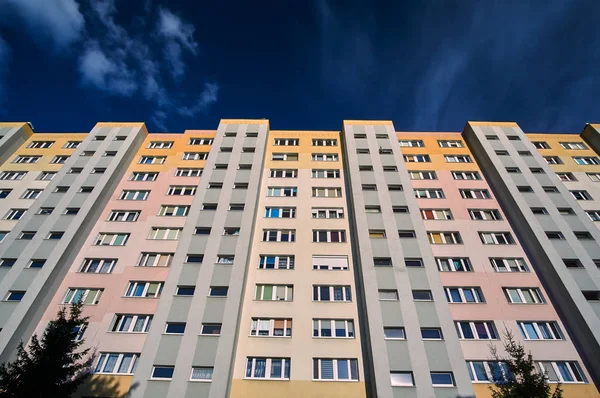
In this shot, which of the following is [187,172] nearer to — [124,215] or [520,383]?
[124,215]

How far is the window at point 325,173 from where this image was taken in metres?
29.7

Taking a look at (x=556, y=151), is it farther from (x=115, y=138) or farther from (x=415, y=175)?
(x=115, y=138)

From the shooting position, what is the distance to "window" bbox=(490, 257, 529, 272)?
2227cm

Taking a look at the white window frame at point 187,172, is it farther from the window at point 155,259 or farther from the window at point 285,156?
the window at point 155,259

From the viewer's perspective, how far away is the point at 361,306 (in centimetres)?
2017

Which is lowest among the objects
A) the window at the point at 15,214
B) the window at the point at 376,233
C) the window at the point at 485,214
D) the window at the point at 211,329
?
the window at the point at 211,329

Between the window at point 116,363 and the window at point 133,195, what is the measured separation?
13.6m

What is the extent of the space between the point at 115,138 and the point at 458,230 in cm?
3475

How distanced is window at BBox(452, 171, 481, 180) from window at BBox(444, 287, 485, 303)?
11.9 metres

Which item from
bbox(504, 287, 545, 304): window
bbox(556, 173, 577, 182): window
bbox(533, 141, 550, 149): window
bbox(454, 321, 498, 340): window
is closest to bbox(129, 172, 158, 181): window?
bbox(454, 321, 498, 340): window

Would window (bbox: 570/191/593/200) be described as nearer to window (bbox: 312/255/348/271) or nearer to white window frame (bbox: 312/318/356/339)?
window (bbox: 312/255/348/271)

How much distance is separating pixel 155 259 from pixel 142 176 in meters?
10.7

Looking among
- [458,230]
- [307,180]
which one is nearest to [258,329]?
[307,180]

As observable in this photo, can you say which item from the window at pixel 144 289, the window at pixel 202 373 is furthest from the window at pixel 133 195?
the window at pixel 202 373
